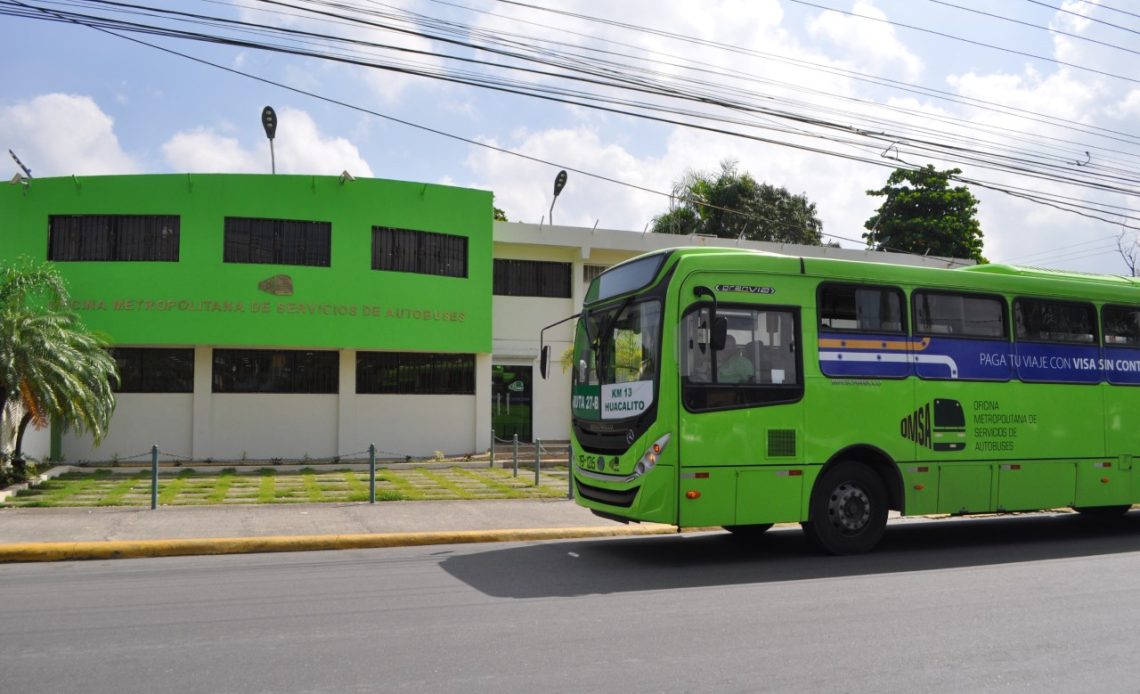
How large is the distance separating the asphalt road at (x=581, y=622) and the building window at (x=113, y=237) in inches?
495

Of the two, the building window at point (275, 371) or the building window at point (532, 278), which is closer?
the building window at point (275, 371)

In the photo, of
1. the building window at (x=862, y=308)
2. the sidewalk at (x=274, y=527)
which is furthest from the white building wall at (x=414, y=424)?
A: the building window at (x=862, y=308)

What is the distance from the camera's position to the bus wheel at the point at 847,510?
10242 mm

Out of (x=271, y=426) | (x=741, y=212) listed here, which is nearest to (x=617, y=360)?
(x=271, y=426)

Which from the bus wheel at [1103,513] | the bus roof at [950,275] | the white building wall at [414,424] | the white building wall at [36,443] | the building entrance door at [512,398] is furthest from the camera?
the building entrance door at [512,398]

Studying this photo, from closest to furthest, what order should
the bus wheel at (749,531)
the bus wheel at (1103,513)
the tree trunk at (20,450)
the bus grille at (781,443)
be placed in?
the bus grille at (781,443), the bus wheel at (749,531), the bus wheel at (1103,513), the tree trunk at (20,450)

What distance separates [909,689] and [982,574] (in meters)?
4.72

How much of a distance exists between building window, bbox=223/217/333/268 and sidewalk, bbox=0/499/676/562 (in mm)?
8858

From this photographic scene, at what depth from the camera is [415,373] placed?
23188 mm

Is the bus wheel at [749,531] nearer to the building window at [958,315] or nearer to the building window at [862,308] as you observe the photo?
the building window at [862,308]

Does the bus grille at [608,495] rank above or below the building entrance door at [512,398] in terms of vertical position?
below

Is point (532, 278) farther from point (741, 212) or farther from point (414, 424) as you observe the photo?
point (741, 212)

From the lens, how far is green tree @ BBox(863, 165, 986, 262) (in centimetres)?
4756

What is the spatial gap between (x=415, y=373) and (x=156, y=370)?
628cm
